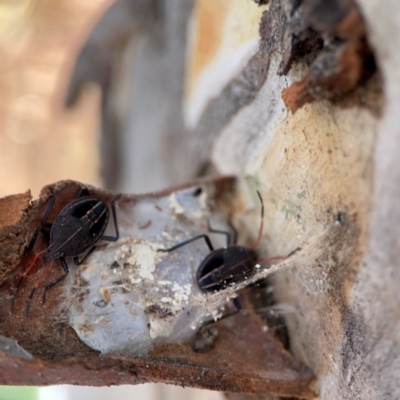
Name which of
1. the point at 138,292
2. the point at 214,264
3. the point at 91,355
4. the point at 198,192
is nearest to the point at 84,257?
the point at 138,292

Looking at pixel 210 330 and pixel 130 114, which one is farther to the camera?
pixel 130 114

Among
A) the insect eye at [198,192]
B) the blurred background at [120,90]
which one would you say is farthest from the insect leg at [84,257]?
Result: the blurred background at [120,90]

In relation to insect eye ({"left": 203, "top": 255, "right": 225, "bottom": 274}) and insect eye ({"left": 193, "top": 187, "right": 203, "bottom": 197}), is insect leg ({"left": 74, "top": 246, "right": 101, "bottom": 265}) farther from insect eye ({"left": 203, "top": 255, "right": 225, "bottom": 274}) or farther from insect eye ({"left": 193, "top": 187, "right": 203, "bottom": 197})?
insect eye ({"left": 193, "top": 187, "right": 203, "bottom": 197})

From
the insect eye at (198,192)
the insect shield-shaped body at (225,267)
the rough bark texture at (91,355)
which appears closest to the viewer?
the rough bark texture at (91,355)

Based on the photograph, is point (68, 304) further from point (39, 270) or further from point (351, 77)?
point (351, 77)

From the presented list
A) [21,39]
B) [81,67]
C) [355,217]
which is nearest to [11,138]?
[21,39]

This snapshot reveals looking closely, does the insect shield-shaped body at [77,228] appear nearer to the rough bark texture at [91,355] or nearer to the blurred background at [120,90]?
the rough bark texture at [91,355]

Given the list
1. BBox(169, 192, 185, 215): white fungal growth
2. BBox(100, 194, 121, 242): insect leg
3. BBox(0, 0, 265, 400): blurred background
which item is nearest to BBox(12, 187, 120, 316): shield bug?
BBox(100, 194, 121, 242): insect leg
